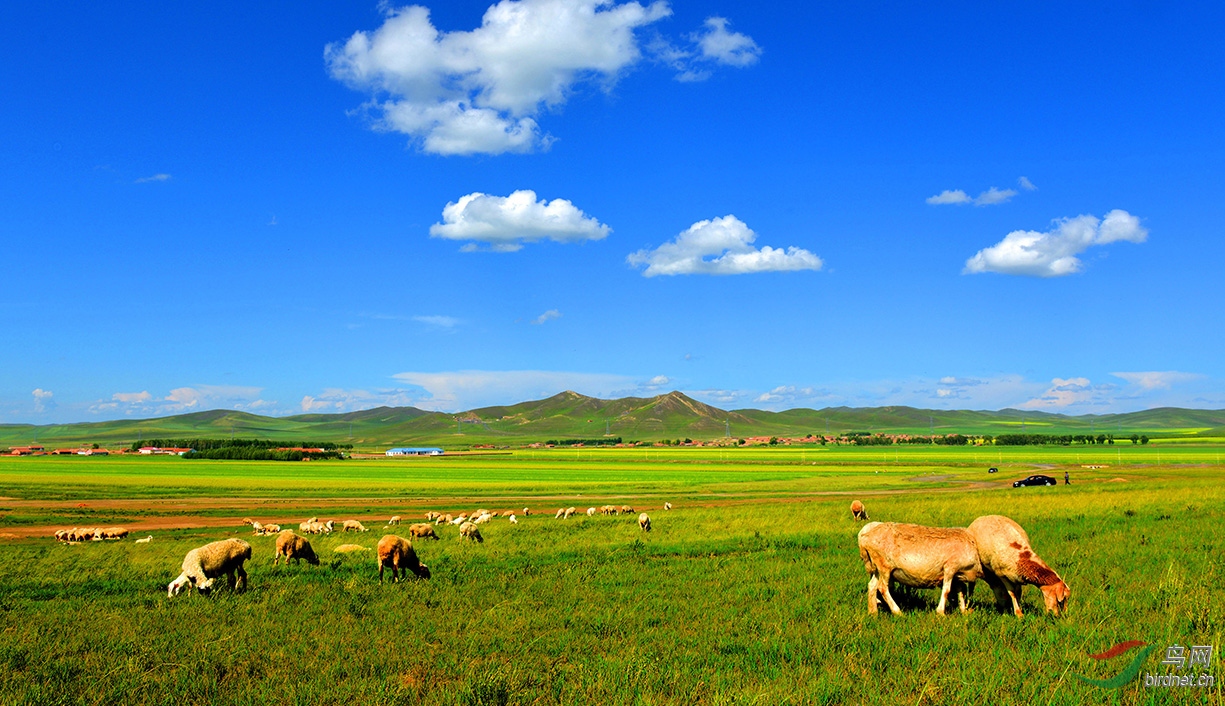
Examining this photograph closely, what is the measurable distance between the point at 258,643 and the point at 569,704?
6.13 m

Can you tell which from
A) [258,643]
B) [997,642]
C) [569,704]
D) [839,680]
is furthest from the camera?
[258,643]

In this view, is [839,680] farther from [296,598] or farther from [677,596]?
[296,598]

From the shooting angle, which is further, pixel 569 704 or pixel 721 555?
pixel 721 555

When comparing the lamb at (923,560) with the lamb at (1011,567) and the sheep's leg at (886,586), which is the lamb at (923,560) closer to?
the sheep's leg at (886,586)

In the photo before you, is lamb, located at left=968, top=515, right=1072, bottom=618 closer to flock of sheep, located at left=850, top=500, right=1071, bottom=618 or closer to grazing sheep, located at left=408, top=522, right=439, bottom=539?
flock of sheep, located at left=850, top=500, right=1071, bottom=618

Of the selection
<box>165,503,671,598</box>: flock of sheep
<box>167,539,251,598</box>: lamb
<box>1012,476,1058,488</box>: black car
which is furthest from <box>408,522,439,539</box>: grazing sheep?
<box>1012,476,1058,488</box>: black car

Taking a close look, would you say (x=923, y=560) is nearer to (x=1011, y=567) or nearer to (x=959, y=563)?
(x=959, y=563)

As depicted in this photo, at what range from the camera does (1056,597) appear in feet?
40.1

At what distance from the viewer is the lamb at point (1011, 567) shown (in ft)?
40.3

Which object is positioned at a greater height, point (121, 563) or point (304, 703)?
point (304, 703)

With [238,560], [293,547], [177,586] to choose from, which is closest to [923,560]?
[238,560]

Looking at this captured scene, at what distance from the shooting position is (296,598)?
614 inches

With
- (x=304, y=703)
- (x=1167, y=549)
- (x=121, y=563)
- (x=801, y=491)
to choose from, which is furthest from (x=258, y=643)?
(x=801, y=491)

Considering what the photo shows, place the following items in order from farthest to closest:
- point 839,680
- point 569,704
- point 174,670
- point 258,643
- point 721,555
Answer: point 721,555, point 258,643, point 174,670, point 839,680, point 569,704
